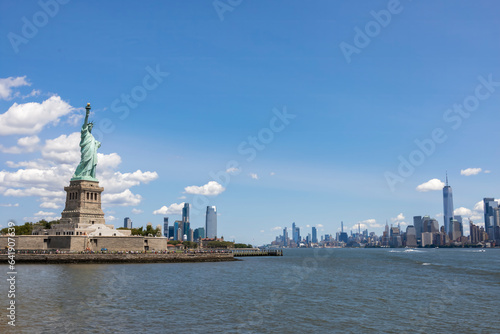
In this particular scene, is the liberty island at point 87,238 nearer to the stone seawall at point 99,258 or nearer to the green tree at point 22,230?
the stone seawall at point 99,258

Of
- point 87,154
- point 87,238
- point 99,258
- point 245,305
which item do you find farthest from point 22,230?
point 245,305

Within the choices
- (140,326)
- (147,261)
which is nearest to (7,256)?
(147,261)

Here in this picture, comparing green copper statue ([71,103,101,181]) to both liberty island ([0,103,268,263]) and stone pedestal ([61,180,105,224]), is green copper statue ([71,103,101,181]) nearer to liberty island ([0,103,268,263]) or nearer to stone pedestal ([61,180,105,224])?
liberty island ([0,103,268,263])

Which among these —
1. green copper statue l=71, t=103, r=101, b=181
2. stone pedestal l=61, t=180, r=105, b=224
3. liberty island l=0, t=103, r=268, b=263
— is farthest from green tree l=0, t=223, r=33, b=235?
green copper statue l=71, t=103, r=101, b=181

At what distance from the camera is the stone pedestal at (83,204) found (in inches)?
3954

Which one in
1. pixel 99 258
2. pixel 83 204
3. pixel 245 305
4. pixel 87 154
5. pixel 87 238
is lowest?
pixel 245 305

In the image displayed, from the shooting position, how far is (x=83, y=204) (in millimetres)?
101812

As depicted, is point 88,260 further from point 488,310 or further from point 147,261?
point 488,310

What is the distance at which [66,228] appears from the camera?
97.7 metres

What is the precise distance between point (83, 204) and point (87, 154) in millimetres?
12904

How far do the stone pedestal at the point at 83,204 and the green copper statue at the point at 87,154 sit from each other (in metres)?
2.17

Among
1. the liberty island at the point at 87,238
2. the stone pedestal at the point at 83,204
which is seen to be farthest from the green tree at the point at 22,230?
the stone pedestal at the point at 83,204

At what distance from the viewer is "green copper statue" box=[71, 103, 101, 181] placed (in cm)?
10594

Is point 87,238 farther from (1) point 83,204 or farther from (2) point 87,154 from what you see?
(2) point 87,154
